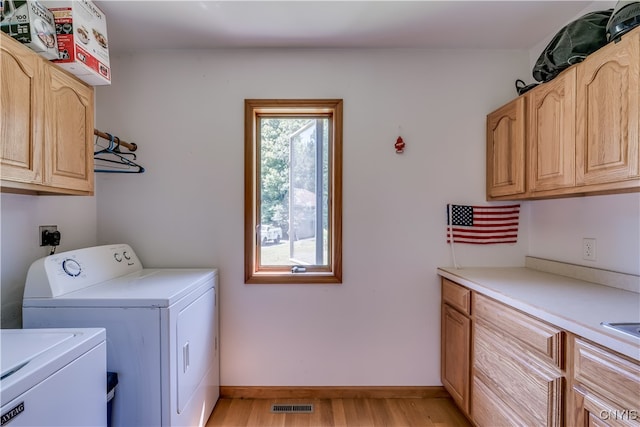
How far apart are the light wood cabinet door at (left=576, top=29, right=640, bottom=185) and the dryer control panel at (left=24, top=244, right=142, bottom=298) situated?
260cm

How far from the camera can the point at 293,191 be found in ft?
7.54

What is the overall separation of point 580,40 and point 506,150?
672 mm

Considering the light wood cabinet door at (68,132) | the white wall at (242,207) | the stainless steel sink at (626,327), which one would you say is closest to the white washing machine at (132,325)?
the light wood cabinet door at (68,132)

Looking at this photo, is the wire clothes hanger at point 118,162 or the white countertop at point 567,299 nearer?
the white countertop at point 567,299

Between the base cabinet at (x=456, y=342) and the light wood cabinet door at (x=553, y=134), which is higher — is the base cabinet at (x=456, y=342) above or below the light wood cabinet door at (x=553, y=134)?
below

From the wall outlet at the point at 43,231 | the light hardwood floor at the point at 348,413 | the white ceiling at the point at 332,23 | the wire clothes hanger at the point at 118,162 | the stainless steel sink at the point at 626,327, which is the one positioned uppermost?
the white ceiling at the point at 332,23

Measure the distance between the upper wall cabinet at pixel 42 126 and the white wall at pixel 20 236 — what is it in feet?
0.37

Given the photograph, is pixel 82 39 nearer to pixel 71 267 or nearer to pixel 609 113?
pixel 71 267

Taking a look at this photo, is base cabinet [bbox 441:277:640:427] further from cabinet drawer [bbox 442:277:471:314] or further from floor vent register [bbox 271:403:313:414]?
floor vent register [bbox 271:403:313:414]

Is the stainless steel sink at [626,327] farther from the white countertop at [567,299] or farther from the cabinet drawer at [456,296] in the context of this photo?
the cabinet drawer at [456,296]

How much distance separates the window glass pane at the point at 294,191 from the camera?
2.27 m

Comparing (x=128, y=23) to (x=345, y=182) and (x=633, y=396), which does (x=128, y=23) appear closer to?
(x=345, y=182)

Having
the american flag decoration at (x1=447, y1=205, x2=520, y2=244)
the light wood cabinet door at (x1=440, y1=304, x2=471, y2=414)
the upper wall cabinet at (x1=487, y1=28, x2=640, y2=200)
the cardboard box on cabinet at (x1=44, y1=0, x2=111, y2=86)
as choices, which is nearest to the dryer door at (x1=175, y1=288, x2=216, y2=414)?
the cardboard box on cabinet at (x1=44, y1=0, x2=111, y2=86)

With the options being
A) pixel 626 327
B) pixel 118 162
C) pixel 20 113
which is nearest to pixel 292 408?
pixel 626 327
